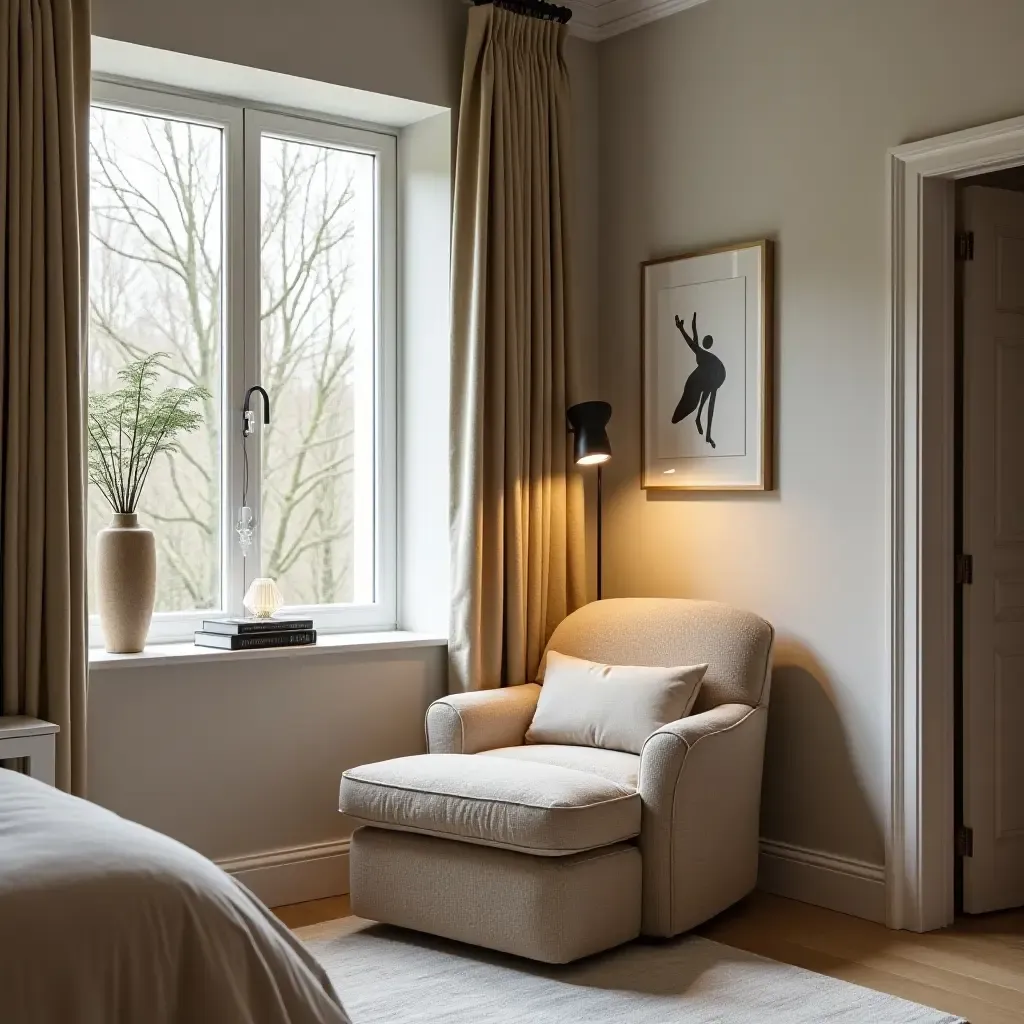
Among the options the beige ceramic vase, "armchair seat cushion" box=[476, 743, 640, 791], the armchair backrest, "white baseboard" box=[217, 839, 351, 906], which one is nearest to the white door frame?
the armchair backrest

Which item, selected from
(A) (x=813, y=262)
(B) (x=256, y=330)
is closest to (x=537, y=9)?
(A) (x=813, y=262)

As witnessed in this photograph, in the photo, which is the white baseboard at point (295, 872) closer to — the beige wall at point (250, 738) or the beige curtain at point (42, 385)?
the beige wall at point (250, 738)

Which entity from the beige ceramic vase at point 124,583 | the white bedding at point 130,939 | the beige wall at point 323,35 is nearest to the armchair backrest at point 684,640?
the beige ceramic vase at point 124,583

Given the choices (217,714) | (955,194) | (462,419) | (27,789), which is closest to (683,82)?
(955,194)

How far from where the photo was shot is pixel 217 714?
12.2 feet

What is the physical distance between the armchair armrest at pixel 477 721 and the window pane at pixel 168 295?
84 cm

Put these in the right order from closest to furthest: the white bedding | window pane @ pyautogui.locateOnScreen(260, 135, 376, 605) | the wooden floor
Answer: the white bedding, the wooden floor, window pane @ pyautogui.locateOnScreen(260, 135, 376, 605)

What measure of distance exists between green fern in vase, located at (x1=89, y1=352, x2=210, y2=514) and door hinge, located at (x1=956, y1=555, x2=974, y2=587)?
2202 mm

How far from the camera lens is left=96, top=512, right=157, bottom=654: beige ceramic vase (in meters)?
3.56

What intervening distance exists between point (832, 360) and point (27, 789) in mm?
2608

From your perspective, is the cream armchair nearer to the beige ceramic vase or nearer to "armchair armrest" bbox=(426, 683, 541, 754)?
"armchair armrest" bbox=(426, 683, 541, 754)

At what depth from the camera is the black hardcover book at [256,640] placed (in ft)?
12.3

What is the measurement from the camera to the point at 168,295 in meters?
3.99

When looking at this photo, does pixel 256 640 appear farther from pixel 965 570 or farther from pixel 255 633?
pixel 965 570
